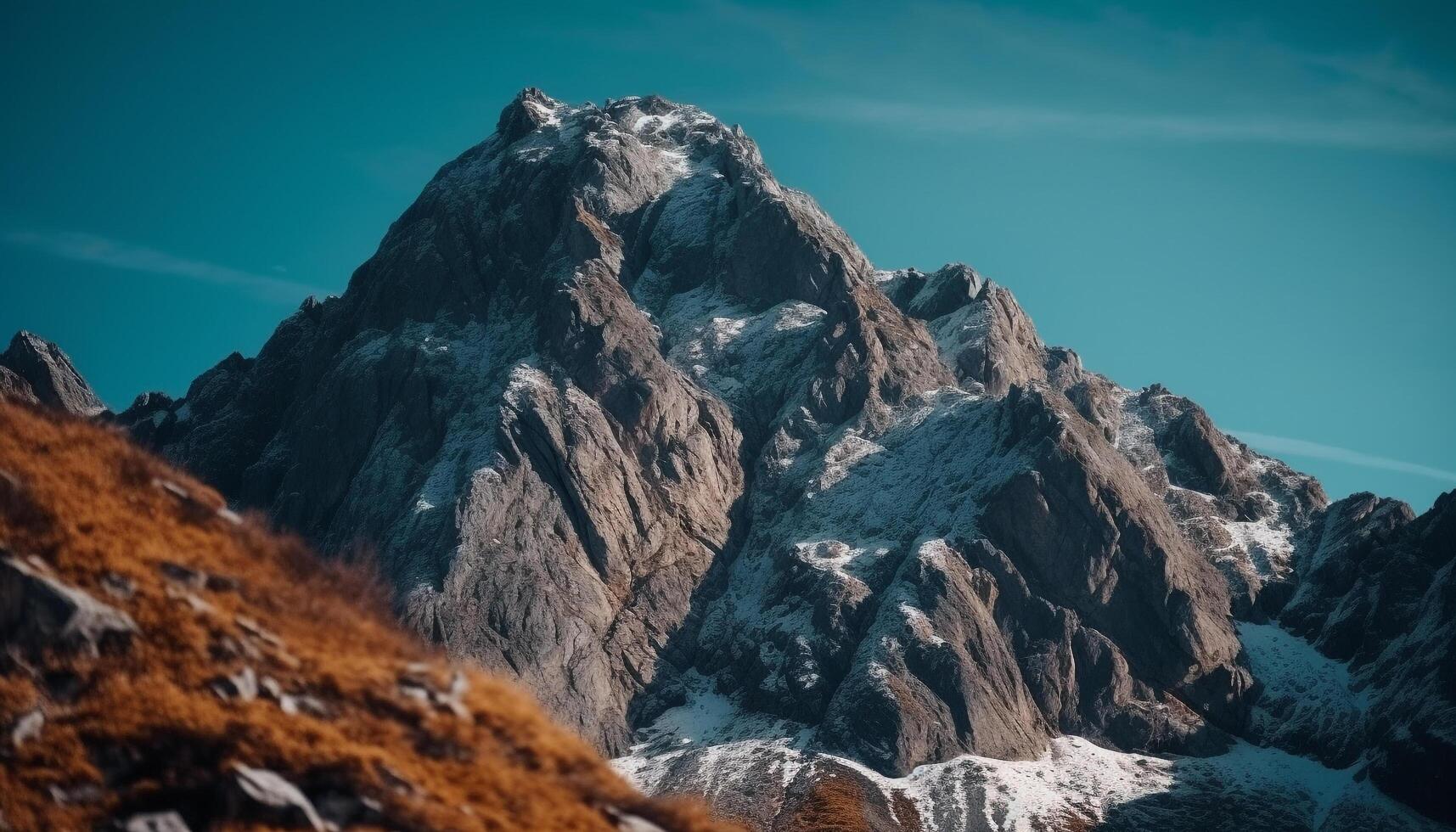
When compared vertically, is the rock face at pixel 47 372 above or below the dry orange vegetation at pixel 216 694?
above

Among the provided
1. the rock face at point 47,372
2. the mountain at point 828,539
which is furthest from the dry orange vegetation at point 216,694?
the rock face at point 47,372

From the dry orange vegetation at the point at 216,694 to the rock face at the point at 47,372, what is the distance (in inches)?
6279

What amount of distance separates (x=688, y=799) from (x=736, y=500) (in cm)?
12763

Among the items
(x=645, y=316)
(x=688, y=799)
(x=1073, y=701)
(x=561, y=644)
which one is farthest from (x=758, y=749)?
(x=688, y=799)

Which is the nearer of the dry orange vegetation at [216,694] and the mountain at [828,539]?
the dry orange vegetation at [216,694]

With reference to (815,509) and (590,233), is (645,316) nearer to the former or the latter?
(590,233)

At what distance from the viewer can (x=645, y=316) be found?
173 m

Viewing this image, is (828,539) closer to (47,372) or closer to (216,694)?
(47,372)

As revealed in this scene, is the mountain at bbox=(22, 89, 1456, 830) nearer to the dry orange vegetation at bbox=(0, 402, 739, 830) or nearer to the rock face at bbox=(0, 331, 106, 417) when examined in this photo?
the rock face at bbox=(0, 331, 106, 417)

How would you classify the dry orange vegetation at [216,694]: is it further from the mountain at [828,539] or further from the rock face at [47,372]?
the rock face at [47,372]

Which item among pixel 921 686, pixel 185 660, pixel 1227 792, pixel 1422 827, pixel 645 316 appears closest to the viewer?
pixel 185 660

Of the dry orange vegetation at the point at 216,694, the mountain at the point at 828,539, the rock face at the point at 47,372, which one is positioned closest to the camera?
the dry orange vegetation at the point at 216,694

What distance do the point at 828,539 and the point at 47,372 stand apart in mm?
115160

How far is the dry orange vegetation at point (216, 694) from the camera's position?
23875 mm
